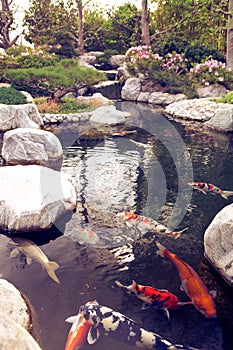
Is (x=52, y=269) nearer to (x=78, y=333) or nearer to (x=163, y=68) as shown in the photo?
(x=78, y=333)

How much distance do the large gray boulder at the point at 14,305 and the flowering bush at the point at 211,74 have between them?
2284cm

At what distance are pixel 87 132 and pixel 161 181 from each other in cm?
748

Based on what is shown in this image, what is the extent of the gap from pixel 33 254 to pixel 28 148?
5697 mm

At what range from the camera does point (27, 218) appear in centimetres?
676

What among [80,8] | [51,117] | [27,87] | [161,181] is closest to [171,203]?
[161,181]

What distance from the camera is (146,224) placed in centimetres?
726

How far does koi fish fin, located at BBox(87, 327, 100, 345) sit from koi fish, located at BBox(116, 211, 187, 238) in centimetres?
307

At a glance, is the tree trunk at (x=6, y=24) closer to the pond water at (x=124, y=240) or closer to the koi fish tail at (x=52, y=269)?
the pond water at (x=124, y=240)

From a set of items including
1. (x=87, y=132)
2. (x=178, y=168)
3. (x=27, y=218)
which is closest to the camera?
(x=27, y=218)

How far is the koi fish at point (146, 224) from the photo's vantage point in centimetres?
709

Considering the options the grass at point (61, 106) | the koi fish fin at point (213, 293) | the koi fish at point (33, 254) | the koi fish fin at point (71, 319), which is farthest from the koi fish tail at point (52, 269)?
the grass at point (61, 106)

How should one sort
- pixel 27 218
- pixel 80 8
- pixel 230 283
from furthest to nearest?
pixel 80 8
pixel 27 218
pixel 230 283

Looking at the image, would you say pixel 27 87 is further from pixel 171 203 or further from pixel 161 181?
pixel 171 203

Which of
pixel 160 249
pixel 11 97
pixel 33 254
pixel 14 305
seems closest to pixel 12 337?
pixel 14 305
